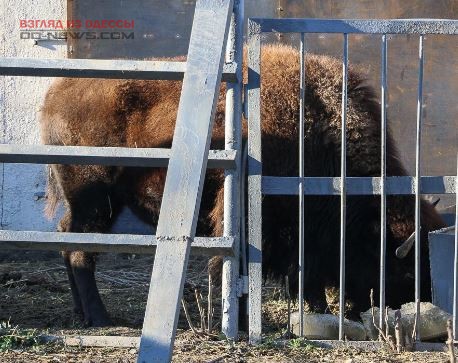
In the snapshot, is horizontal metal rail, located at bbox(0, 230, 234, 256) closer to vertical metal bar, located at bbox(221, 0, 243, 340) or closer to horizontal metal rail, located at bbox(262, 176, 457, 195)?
vertical metal bar, located at bbox(221, 0, 243, 340)

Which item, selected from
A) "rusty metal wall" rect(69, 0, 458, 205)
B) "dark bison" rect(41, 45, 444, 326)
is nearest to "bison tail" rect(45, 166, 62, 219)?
"dark bison" rect(41, 45, 444, 326)

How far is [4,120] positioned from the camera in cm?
800

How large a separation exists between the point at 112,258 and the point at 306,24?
4456mm

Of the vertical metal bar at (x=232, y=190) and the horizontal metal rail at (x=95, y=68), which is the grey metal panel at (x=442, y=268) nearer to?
the vertical metal bar at (x=232, y=190)

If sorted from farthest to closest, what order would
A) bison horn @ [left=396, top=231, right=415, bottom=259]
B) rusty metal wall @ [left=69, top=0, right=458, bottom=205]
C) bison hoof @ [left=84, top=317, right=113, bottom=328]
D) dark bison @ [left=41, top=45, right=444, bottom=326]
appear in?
rusty metal wall @ [left=69, top=0, right=458, bottom=205], bison hoof @ [left=84, top=317, right=113, bottom=328], dark bison @ [left=41, top=45, right=444, bottom=326], bison horn @ [left=396, top=231, right=415, bottom=259]

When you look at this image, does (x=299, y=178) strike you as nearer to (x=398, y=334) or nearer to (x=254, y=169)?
(x=254, y=169)

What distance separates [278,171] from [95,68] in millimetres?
1974

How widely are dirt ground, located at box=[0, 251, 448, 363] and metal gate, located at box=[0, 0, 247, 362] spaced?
213mm

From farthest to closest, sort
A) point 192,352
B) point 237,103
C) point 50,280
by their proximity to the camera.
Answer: point 50,280
point 237,103
point 192,352

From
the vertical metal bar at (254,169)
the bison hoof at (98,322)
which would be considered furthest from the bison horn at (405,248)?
the bison hoof at (98,322)

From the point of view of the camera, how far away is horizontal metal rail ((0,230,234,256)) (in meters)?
3.33

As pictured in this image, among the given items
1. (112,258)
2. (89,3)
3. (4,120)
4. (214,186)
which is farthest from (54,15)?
(214,186)

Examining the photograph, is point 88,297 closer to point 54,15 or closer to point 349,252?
point 349,252

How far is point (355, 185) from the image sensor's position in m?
3.97
